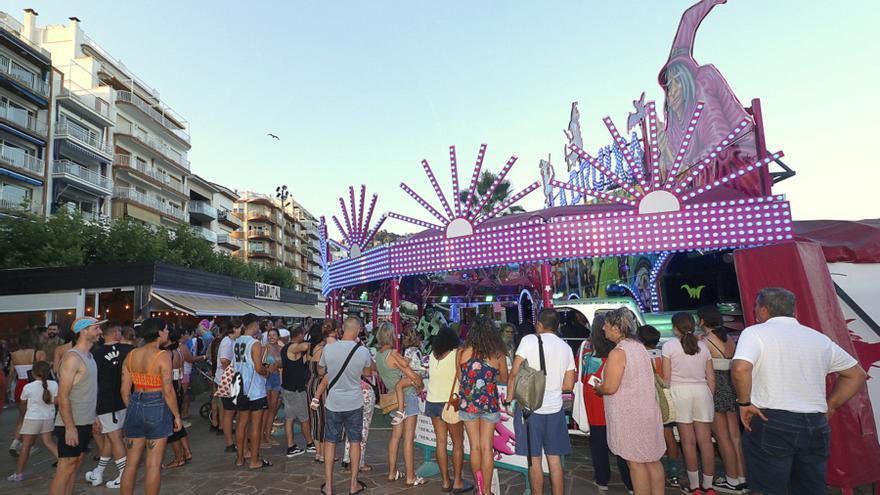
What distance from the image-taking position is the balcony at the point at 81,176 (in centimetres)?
2798

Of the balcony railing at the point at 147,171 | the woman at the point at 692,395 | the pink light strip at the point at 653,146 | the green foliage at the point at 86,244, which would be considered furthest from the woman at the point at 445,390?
the balcony railing at the point at 147,171

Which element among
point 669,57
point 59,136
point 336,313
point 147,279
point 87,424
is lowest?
point 87,424

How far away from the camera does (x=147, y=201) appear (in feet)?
118

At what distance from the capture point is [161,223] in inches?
1495

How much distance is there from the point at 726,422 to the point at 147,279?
58.3 feet

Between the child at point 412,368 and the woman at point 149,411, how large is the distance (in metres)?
2.12

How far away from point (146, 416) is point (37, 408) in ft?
8.82

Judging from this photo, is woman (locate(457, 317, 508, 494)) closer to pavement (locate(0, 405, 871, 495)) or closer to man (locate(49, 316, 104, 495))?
pavement (locate(0, 405, 871, 495))

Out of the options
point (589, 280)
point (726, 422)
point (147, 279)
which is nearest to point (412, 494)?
point (726, 422)

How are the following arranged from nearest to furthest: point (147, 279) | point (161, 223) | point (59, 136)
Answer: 1. point (147, 279)
2. point (59, 136)
3. point (161, 223)

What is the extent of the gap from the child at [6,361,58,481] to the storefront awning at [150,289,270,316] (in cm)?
1120

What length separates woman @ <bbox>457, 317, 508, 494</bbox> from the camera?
4117 mm

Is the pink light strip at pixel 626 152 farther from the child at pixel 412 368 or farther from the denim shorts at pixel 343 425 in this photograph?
the denim shorts at pixel 343 425

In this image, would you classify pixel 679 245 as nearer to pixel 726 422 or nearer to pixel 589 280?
pixel 726 422
